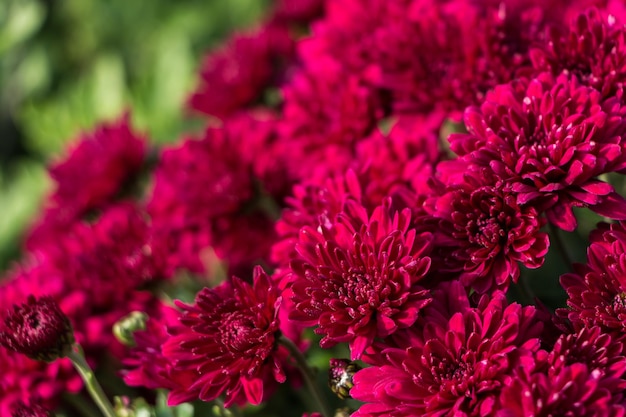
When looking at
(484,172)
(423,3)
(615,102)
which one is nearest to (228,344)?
(484,172)

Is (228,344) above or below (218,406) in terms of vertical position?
above

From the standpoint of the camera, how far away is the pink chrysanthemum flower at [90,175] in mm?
1282

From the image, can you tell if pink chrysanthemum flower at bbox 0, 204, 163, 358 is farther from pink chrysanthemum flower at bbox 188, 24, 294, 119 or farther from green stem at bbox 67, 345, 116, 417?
pink chrysanthemum flower at bbox 188, 24, 294, 119

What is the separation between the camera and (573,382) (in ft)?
1.96

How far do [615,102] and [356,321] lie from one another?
0.34m

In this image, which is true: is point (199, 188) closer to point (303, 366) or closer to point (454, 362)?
point (303, 366)

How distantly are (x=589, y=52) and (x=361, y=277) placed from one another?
0.38 m

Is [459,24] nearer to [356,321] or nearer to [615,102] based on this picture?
[615,102]

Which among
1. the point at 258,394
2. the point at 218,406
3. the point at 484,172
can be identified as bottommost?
the point at 218,406

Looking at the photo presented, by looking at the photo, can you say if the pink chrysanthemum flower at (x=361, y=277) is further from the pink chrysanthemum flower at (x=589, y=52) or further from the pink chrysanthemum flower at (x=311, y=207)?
the pink chrysanthemum flower at (x=589, y=52)

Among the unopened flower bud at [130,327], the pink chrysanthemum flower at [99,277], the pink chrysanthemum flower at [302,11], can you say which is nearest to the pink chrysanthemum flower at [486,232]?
the unopened flower bud at [130,327]

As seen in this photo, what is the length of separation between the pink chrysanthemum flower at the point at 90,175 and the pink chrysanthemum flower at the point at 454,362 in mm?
749

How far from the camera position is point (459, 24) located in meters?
0.97

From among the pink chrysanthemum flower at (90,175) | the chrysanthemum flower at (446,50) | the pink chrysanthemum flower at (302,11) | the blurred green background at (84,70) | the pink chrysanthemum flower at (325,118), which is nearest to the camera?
the chrysanthemum flower at (446,50)
